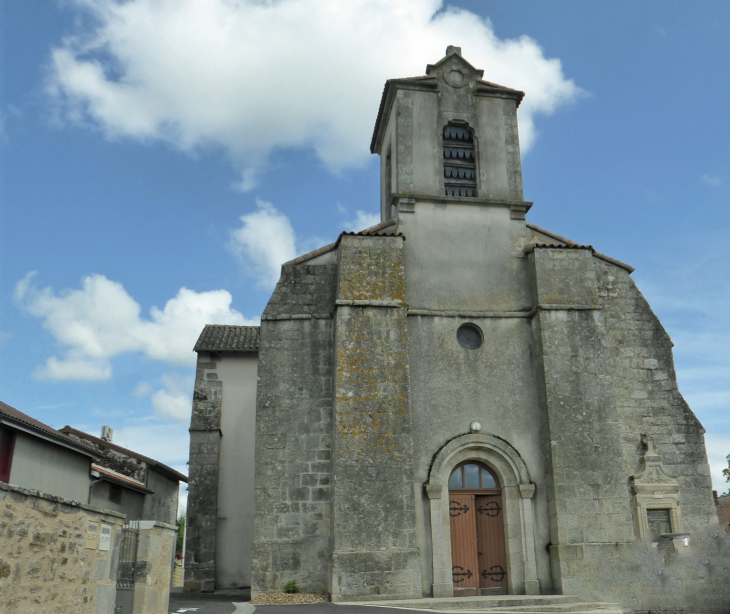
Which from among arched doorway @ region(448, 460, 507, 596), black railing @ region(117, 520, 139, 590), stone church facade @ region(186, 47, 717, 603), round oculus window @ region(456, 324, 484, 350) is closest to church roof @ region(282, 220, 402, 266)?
stone church facade @ region(186, 47, 717, 603)

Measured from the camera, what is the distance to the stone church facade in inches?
479

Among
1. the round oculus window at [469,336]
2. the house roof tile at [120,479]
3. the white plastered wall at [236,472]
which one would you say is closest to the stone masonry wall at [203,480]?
the white plastered wall at [236,472]

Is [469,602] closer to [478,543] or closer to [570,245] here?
[478,543]

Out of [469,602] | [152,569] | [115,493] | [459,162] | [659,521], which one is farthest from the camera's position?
[115,493]

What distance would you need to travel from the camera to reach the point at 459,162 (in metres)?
15.4

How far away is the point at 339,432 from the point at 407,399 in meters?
1.39

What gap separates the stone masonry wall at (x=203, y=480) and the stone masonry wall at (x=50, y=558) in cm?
950

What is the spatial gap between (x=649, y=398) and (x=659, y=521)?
238 centimetres

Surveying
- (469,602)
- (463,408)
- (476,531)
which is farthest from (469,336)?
(469,602)

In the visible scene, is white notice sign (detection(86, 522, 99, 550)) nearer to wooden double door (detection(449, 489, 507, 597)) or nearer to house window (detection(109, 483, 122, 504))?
wooden double door (detection(449, 489, 507, 597))

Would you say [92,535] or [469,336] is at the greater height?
[469,336]

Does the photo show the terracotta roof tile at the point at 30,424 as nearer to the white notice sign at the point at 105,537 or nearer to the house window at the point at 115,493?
the house window at the point at 115,493

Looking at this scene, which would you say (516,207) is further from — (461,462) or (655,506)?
(655,506)

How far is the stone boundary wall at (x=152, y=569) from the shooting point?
25.1ft
